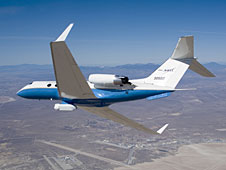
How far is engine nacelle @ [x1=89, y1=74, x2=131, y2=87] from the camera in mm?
22330

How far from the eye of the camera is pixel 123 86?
2319 cm

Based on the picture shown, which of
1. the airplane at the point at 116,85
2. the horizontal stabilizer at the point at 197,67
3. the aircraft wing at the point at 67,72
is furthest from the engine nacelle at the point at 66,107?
the horizontal stabilizer at the point at 197,67

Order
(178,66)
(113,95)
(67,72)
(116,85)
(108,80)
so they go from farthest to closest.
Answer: (178,66), (113,95), (116,85), (108,80), (67,72)

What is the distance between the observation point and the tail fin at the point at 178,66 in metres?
23.3

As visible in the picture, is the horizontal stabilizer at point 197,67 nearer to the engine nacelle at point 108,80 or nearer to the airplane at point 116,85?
the airplane at point 116,85

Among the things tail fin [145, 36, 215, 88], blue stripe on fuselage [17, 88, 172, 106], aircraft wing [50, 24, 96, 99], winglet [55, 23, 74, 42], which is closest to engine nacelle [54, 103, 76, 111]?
blue stripe on fuselage [17, 88, 172, 106]

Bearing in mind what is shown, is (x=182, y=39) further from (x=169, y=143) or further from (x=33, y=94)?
(x=169, y=143)

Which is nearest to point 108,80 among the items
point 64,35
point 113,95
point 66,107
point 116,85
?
point 116,85

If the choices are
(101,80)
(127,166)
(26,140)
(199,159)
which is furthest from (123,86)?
(26,140)

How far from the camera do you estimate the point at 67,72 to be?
19000mm

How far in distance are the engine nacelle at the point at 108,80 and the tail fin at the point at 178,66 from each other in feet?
14.6

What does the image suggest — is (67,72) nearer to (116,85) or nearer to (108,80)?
(108,80)

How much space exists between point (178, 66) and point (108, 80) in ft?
26.8

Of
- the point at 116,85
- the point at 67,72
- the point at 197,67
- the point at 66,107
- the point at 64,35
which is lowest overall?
the point at 66,107
